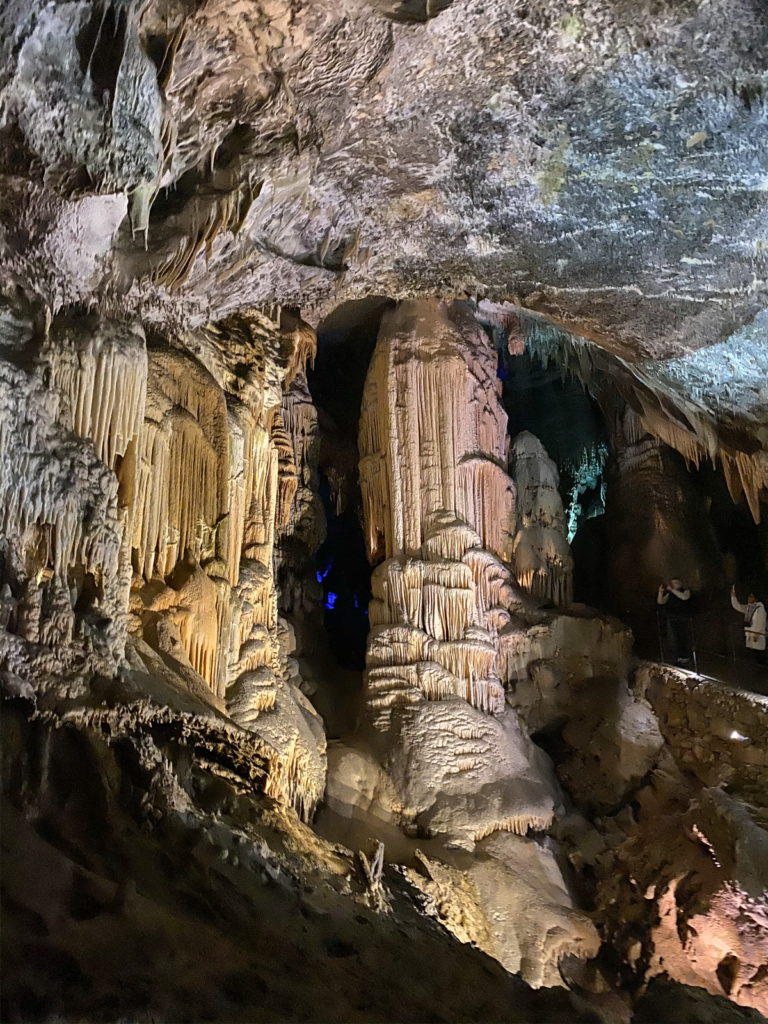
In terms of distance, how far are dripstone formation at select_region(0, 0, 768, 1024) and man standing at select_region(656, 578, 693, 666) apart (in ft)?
5.22

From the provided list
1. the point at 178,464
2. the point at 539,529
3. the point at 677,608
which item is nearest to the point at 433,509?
the point at 539,529

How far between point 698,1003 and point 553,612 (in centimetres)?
540

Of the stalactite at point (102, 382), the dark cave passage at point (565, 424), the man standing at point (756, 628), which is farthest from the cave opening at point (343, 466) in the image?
the stalactite at point (102, 382)

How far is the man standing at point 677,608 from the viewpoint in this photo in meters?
12.0

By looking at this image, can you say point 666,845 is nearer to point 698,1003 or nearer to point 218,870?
point 698,1003

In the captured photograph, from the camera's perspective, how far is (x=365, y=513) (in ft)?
34.1

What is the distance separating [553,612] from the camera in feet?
34.2

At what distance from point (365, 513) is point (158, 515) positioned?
5.01 metres

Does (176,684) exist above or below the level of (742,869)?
above

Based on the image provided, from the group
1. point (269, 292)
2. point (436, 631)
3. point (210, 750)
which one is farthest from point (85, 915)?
point (436, 631)

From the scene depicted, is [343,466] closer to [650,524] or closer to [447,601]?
[447,601]

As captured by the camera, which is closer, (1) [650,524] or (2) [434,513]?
(2) [434,513]

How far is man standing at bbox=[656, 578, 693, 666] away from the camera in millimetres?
11969

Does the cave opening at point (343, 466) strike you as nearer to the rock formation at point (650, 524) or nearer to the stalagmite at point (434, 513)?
the stalagmite at point (434, 513)
